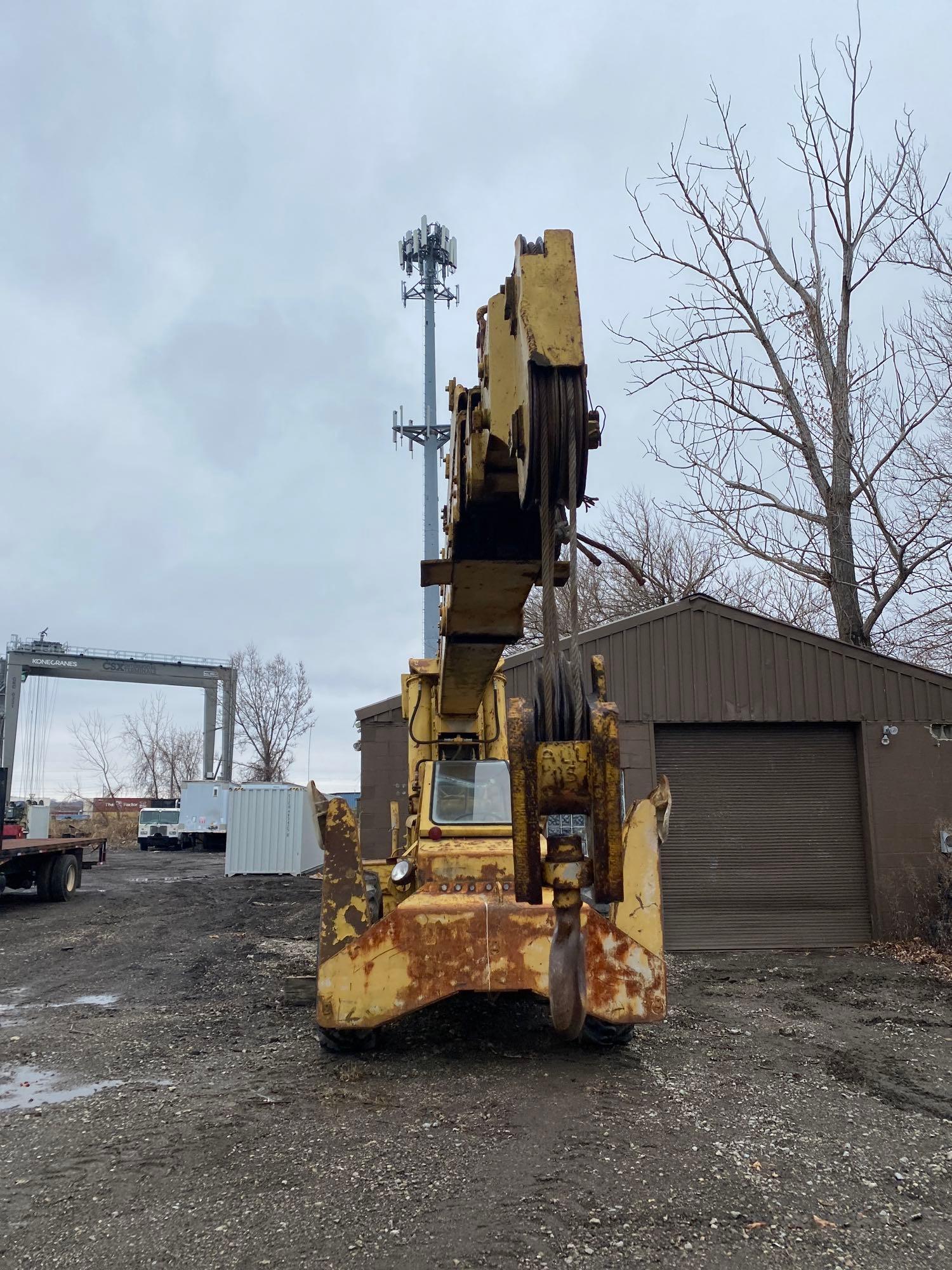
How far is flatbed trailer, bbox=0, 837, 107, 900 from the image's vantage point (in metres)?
17.0

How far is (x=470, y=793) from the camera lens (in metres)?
7.86

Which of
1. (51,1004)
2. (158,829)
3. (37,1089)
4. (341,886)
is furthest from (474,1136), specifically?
(158,829)

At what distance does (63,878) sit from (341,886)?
1380cm

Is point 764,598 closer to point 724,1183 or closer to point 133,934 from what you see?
point 133,934

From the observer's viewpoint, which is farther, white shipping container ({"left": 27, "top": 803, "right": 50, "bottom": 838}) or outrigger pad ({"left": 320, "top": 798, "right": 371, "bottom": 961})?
white shipping container ({"left": 27, "top": 803, "right": 50, "bottom": 838})

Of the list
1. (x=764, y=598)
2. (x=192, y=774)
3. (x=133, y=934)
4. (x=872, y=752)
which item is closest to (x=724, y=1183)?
(x=872, y=752)

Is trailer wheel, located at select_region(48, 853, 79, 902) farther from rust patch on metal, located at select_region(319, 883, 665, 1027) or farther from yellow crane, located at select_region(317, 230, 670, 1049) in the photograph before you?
rust patch on metal, located at select_region(319, 883, 665, 1027)

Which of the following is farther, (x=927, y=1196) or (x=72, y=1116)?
(x=72, y=1116)

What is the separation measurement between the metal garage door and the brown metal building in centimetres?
2

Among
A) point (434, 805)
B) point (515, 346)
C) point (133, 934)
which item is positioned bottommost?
point (133, 934)

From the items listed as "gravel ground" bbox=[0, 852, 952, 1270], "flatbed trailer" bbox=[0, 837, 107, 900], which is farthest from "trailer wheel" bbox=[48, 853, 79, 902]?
"gravel ground" bbox=[0, 852, 952, 1270]

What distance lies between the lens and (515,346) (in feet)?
12.6

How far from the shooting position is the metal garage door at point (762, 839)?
40.6 feet

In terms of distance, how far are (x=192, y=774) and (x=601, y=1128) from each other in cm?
7081
